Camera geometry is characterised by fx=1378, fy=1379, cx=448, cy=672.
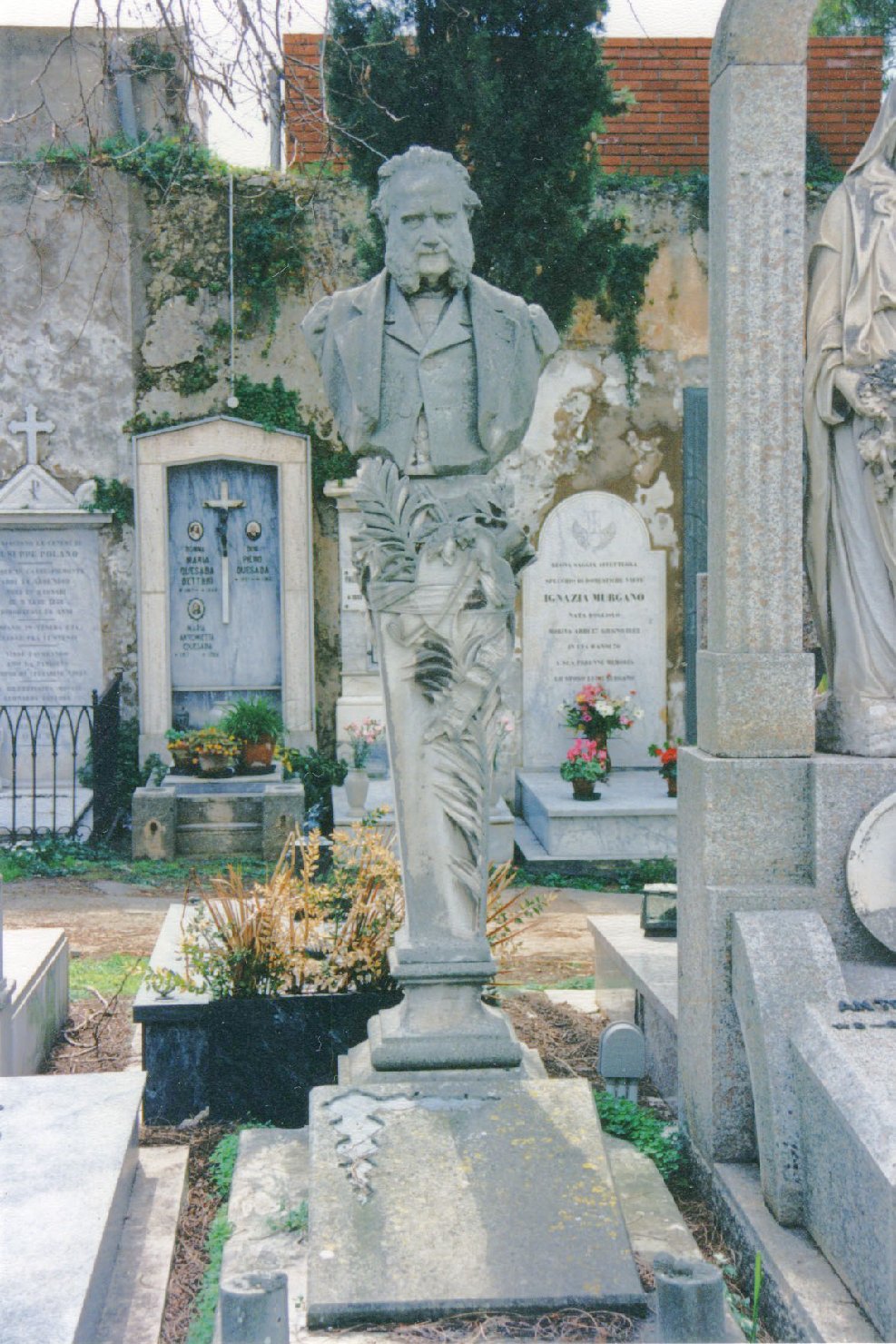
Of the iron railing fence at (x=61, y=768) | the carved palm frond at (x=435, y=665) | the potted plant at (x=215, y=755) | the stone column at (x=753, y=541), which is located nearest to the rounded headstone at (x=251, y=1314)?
the carved palm frond at (x=435, y=665)

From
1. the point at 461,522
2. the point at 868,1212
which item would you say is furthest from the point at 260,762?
the point at 868,1212

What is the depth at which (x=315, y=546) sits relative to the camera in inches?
457

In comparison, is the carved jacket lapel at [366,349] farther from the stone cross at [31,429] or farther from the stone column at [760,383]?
the stone cross at [31,429]

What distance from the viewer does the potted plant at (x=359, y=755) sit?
382 inches

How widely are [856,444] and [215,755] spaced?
7.12 meters

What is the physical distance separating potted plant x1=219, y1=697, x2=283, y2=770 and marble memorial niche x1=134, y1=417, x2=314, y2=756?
2.00ft

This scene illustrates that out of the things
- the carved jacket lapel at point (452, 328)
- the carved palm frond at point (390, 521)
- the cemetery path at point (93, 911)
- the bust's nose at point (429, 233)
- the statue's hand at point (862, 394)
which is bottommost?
the cemetery path at point (93, 911)

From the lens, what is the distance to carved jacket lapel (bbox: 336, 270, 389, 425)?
12.4ft

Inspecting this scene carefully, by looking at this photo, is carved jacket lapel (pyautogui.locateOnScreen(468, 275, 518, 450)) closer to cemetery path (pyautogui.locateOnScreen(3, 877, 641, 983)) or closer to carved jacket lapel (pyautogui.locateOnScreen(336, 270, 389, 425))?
carved jacket lapel (pyautogui.locateOnScreen(336, 270, 389, 425))

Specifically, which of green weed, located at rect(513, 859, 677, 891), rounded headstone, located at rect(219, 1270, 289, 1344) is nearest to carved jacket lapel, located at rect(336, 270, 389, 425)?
rounded headstone, located at rect(219, 1270, 289, 1344)

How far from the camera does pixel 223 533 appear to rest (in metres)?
11.5

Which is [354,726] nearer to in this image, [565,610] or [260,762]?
[260,762]

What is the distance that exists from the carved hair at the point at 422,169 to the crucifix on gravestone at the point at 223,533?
7.72 m

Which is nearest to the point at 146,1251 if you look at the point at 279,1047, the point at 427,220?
the point at 279,1047
